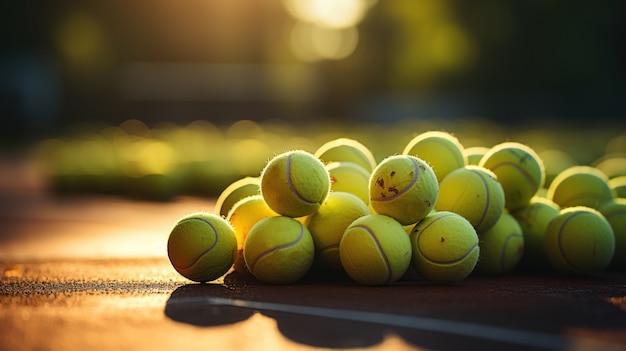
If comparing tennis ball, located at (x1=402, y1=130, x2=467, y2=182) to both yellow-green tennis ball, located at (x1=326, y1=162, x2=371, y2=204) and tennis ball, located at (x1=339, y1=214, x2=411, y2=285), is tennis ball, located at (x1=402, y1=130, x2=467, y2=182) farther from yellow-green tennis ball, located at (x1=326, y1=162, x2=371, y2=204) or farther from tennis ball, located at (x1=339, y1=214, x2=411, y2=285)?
tennis ball, located at (x1=339, y1=214, x2=411, y2=285)

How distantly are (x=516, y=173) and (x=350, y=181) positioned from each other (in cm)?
117

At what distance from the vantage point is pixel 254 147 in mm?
15062

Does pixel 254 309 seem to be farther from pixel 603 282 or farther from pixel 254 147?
pixel 254 147

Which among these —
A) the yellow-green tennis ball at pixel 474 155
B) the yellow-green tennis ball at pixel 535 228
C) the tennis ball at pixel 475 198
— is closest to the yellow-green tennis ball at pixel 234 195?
the tennis ball at pixel 475 198

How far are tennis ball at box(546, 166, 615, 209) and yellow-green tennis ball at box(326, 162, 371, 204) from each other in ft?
5.34

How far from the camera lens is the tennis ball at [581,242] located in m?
5.60

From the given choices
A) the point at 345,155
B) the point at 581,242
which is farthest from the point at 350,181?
the point at 581,242

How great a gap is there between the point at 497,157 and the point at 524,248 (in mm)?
677

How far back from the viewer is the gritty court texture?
154 inches

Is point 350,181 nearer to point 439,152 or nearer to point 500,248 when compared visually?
point 439,152

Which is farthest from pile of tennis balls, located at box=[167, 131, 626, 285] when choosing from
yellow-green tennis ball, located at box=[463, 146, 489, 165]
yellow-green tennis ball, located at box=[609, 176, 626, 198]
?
yellow-green tennis ball, located at box=[609, 176, 626, 198]

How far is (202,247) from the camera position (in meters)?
5.28

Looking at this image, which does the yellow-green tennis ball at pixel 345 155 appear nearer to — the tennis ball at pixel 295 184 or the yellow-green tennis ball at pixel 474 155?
the yellow-green tennis ball at pixel 474 155

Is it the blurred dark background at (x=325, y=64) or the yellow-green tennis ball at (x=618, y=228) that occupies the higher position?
the blurred dark background at (x=325, y=64)
